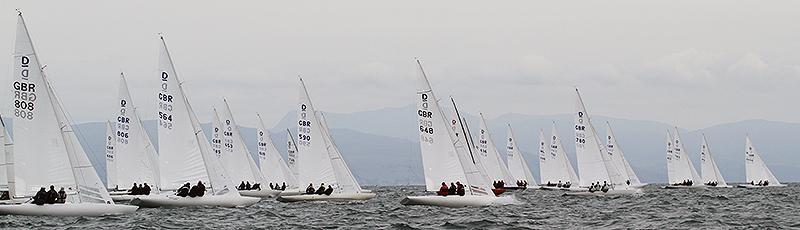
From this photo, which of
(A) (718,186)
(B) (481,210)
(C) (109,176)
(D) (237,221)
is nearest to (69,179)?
(D) (237,221)

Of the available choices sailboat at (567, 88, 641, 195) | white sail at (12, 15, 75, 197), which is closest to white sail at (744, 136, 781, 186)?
sailboat at (567, 88, 641, 195)

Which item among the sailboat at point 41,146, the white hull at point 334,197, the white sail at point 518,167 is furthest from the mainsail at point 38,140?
the white sail at point 518,167

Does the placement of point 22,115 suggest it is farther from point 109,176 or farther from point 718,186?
point 718,186

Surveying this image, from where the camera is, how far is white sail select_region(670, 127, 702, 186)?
4134 inches

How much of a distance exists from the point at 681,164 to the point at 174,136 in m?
66.5

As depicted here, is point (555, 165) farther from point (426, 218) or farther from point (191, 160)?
point (426, 218)

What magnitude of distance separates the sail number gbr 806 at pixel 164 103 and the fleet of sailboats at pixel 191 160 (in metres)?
0.04

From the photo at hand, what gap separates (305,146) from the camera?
190 ft

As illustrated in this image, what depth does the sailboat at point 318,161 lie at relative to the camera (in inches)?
2120

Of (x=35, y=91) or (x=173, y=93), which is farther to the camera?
(x=173, y=93)

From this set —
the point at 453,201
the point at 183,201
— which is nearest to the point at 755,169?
the point at 453,201

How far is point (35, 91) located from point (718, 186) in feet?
274

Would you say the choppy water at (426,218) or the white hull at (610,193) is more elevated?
the white hull at (610,193)

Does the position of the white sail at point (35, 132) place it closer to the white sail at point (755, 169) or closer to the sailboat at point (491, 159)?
the sailboat at point (491, 159)
